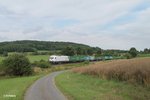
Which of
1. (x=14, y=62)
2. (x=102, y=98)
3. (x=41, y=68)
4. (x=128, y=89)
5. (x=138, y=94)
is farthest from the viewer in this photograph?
(x=41, y=68)

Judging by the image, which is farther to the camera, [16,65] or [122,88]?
[16,65]

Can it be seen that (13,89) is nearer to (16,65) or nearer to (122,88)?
(122,88)

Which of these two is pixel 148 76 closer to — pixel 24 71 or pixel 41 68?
pixel 24 71

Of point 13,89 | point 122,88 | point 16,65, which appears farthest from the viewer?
point 16,65

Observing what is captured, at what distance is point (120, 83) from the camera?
3106 cm

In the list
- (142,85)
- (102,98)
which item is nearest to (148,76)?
(142,85)

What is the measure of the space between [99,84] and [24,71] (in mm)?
45217

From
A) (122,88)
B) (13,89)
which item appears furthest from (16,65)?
(122,88)

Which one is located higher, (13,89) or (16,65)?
(16,65)

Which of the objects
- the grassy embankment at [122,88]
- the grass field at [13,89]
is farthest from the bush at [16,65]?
the grassy embankment at [122,88]

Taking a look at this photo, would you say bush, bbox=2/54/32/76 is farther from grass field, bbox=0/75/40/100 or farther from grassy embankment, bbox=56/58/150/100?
grassy embankment, bbox=56/58/150/100

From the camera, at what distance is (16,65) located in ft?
246

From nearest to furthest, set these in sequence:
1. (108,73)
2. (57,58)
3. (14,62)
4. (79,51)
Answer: (108,73) → (14,62) → (57,58) → (79,51)

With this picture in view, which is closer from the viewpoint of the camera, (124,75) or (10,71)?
(124,75)
